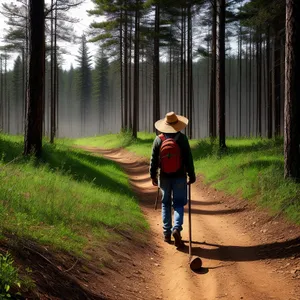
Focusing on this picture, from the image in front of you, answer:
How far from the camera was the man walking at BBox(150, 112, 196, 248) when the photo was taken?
6051mm

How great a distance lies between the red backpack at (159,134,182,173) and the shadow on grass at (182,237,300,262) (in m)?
1.48

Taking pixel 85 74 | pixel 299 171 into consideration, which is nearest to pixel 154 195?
pixel 299 171

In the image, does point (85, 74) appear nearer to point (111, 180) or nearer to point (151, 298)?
point (111, 180)

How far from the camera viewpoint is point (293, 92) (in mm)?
8055

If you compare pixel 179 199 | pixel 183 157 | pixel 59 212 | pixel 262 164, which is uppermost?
pixel 183 157

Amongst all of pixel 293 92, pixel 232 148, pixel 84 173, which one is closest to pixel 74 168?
pixel 84 173

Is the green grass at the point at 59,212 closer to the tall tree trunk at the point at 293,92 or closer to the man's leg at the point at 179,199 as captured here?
the man's leg at the point at 179,199

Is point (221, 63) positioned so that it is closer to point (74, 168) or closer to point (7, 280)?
point (74, 168)

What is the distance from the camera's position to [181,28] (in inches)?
1177

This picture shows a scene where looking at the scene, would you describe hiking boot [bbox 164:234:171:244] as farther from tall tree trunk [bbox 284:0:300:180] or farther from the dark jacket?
tall tree trunk [bbox 284:0:300:180]

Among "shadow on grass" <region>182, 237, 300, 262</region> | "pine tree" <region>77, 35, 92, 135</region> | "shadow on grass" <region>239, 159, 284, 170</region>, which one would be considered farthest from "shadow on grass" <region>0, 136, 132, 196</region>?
"pine tree" <region>77, 35, 92, 135</region>

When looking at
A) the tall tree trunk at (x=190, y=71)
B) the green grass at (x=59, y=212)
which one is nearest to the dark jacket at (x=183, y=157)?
the green grass at (x=59, y=212)

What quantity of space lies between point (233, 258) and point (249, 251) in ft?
1.79

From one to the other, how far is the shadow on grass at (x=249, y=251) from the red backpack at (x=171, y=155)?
148 cm
